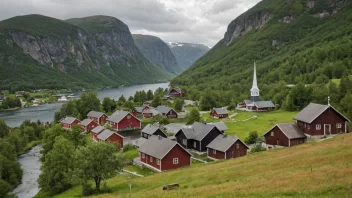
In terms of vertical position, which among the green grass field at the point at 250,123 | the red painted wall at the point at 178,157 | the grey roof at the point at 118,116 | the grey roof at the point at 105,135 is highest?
the grey roof at the point at 118,116

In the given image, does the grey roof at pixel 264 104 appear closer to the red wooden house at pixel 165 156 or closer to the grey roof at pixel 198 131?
the grey roof at pixel 198 131

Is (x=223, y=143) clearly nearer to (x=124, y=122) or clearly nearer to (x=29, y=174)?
(x=29, y=174)

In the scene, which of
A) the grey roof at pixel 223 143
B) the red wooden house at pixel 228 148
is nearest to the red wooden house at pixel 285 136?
the red wooden house at pixel 228 148

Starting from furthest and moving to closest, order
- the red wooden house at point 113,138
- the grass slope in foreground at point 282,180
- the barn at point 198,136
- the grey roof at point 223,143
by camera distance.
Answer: the red wooden house at point 113,138 < the barn at point 198,136 < the grey roof at point 223,143 < the grass slope in foreground at point 282,180

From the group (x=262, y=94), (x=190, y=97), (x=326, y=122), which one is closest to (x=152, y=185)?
(x=326, y=122)

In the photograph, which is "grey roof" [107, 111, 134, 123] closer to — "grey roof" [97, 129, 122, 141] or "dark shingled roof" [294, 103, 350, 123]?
"grey roof" [97, 129, 122, 141]

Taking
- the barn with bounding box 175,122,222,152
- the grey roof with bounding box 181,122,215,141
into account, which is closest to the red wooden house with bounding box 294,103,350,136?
the barn with bounding box 175,122,222,152
